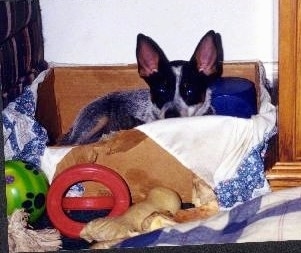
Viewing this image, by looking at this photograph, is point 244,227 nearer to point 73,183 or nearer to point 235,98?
point 73,183

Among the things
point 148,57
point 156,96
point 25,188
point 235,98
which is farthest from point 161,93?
point 25,188

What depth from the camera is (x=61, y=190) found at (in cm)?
178

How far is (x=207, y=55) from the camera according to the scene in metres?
2.15

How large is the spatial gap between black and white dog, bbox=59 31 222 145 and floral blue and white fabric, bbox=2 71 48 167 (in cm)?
32

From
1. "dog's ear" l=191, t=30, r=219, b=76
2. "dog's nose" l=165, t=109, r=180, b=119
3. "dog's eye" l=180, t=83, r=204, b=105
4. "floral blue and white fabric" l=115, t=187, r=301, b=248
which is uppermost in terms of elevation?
"dog's ear" l=191, t=30, r=219, b=76

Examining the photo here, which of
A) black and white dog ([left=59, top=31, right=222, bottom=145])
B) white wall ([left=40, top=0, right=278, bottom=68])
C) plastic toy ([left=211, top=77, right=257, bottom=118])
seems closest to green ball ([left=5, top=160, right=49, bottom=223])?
black and white dog ([left=59, top=31, right=222, bottom=145])

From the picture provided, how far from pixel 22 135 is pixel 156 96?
58cm

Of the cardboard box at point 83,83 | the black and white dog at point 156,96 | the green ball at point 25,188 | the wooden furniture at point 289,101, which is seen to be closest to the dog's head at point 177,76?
Result: the black and white dog at point 156,96

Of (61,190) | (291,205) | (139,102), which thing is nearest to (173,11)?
(139,102)

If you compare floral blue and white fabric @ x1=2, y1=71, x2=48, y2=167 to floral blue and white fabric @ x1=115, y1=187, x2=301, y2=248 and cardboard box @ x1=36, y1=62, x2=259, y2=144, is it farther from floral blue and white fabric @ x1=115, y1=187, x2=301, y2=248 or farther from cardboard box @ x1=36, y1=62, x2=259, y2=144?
floral blue and white fabric @ x1=115, y1=187, x2=301, y2=248

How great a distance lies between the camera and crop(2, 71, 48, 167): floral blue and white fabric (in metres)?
1.94

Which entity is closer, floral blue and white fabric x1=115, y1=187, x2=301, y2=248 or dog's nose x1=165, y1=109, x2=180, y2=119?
floral blue and white fabric x1=115, y1=187, x2=301, y2=248

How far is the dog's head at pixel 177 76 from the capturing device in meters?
2.17

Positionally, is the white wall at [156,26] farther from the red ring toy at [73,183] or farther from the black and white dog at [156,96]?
the red ring toy at [73,183]
